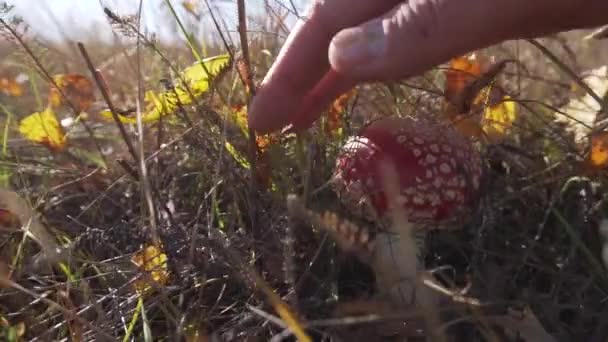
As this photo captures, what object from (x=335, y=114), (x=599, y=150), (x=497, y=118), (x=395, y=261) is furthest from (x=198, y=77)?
(x=599, y=150)

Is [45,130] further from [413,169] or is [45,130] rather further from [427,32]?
[427,32]

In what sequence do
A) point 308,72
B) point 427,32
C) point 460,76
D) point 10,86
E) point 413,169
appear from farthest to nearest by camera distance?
point 10,86 → point 460,76 → point 308,72 → point 413,169 → point 427,32

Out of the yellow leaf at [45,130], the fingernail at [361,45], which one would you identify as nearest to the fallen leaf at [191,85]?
the yellow leaf at [45,130]

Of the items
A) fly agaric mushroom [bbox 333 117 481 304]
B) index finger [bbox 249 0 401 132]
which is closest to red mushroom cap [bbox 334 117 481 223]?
fly agaric mushroom [bbox 333 117 481 304]

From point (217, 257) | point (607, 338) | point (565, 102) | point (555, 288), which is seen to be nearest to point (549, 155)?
point (565, 102)

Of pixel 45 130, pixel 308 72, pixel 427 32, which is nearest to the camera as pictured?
pixel 427 32

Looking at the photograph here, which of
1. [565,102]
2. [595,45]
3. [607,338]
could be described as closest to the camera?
[607,338]

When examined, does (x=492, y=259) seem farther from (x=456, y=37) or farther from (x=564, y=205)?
(x=456, y=37)
